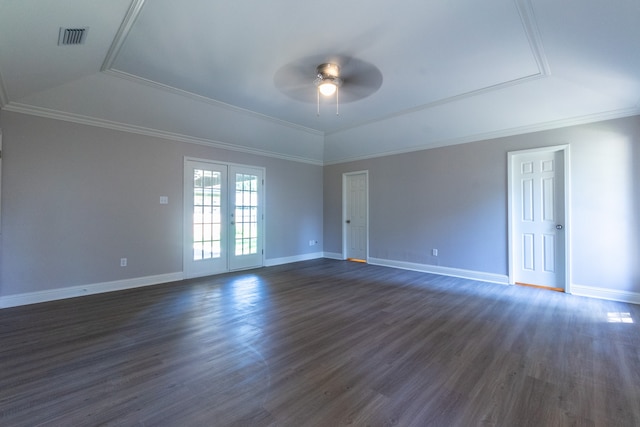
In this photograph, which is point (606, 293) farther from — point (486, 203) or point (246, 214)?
point (246, 214)

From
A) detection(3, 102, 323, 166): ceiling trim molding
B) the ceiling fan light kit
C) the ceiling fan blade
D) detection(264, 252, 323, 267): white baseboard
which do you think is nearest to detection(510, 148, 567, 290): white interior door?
the ceiling fan blade

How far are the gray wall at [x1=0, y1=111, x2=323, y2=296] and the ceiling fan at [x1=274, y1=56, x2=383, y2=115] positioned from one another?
2.35 metres

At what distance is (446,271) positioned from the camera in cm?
538

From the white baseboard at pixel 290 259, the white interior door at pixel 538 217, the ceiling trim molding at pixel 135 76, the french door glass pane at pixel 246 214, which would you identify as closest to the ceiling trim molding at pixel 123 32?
the ceiling trim molding at pixel 135 76

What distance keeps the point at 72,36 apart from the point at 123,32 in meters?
0.41

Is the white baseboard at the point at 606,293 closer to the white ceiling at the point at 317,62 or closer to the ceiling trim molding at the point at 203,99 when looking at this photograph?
the white ceiling at the point at 317,62

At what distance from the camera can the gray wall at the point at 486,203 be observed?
3.81m

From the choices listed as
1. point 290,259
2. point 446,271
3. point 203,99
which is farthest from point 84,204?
point 446,271

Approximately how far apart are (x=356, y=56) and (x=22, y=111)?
4.25 meters

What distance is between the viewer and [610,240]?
3.89 m

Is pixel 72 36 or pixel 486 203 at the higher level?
pixel 72 36

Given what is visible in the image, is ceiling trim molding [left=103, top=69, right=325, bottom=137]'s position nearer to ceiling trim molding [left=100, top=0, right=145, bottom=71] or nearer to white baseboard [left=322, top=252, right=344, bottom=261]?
ceiling trim molding [left=100, top=0, right=145, bottom=71]

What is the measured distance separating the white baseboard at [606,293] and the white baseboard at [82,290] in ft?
20.5

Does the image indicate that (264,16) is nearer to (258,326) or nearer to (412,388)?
(258,326)
